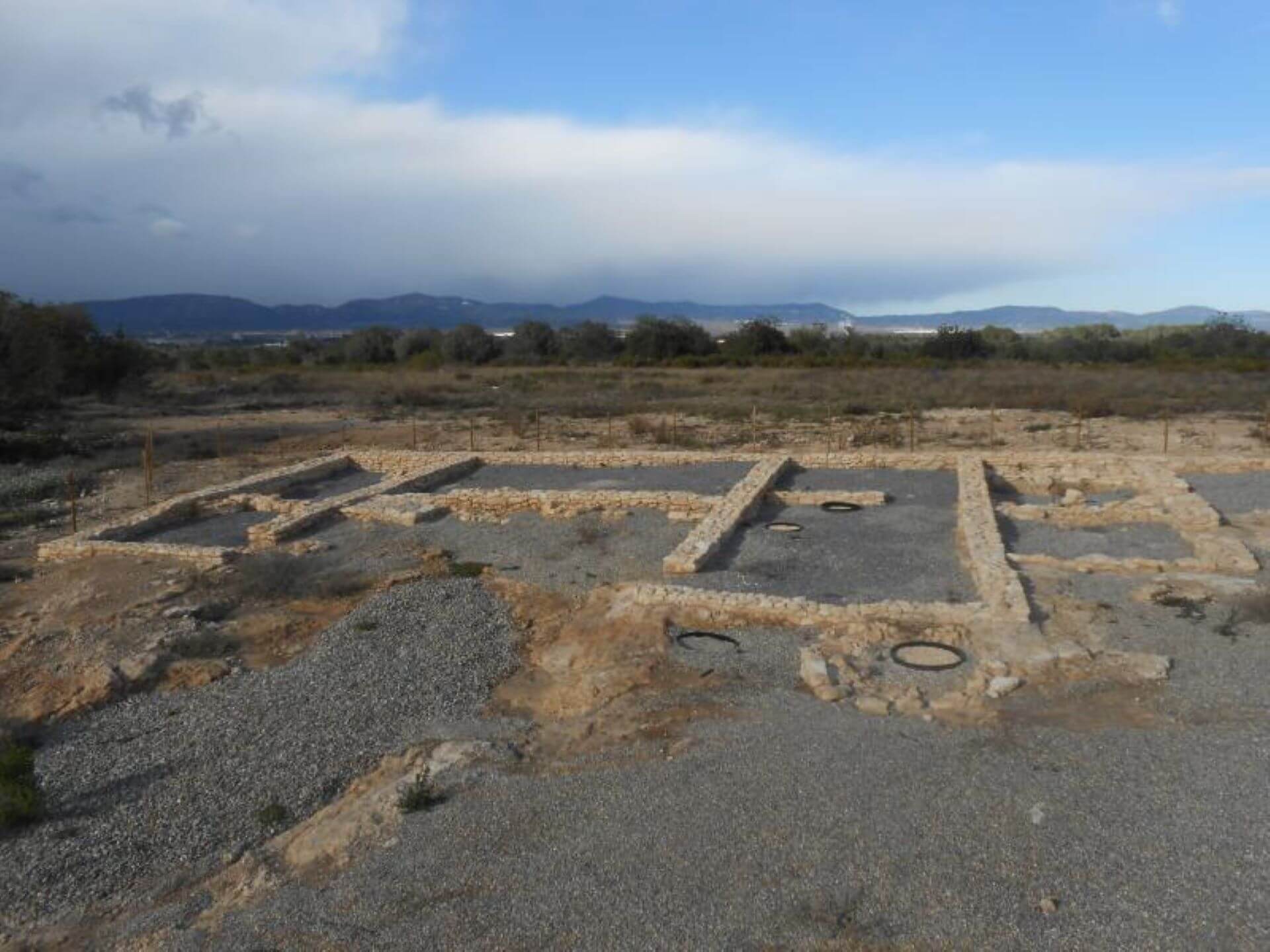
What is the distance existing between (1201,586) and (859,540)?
12.7 ft

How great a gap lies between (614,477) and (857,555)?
6.40m

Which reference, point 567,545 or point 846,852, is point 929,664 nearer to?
point 846,852

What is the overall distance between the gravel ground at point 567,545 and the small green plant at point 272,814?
455 cm

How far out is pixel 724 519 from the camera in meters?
12.6

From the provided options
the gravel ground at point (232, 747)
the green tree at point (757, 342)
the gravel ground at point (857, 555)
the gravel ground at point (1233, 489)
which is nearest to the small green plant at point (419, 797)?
the gravel ground at point (232, 747)

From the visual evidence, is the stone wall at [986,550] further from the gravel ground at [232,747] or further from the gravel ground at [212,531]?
the gravel ground at [212,531]

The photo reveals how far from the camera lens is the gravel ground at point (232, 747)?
6000 millimetres

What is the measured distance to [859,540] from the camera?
39.8ft

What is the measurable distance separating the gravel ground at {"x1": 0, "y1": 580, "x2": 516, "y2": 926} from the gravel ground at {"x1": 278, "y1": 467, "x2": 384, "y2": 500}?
24.9 feet

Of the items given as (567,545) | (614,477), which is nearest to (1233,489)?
(614,477)

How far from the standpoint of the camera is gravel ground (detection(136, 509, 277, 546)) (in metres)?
13.6

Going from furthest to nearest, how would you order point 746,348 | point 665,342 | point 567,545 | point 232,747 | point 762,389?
point 665,342 → point 746,348 → point 762,389 → point 567,545 → point 232,747

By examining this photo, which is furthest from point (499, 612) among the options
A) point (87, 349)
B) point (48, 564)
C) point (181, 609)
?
point (87, 349)

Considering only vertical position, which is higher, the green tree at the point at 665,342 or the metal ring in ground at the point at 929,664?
the green tree at the point at 665,342
